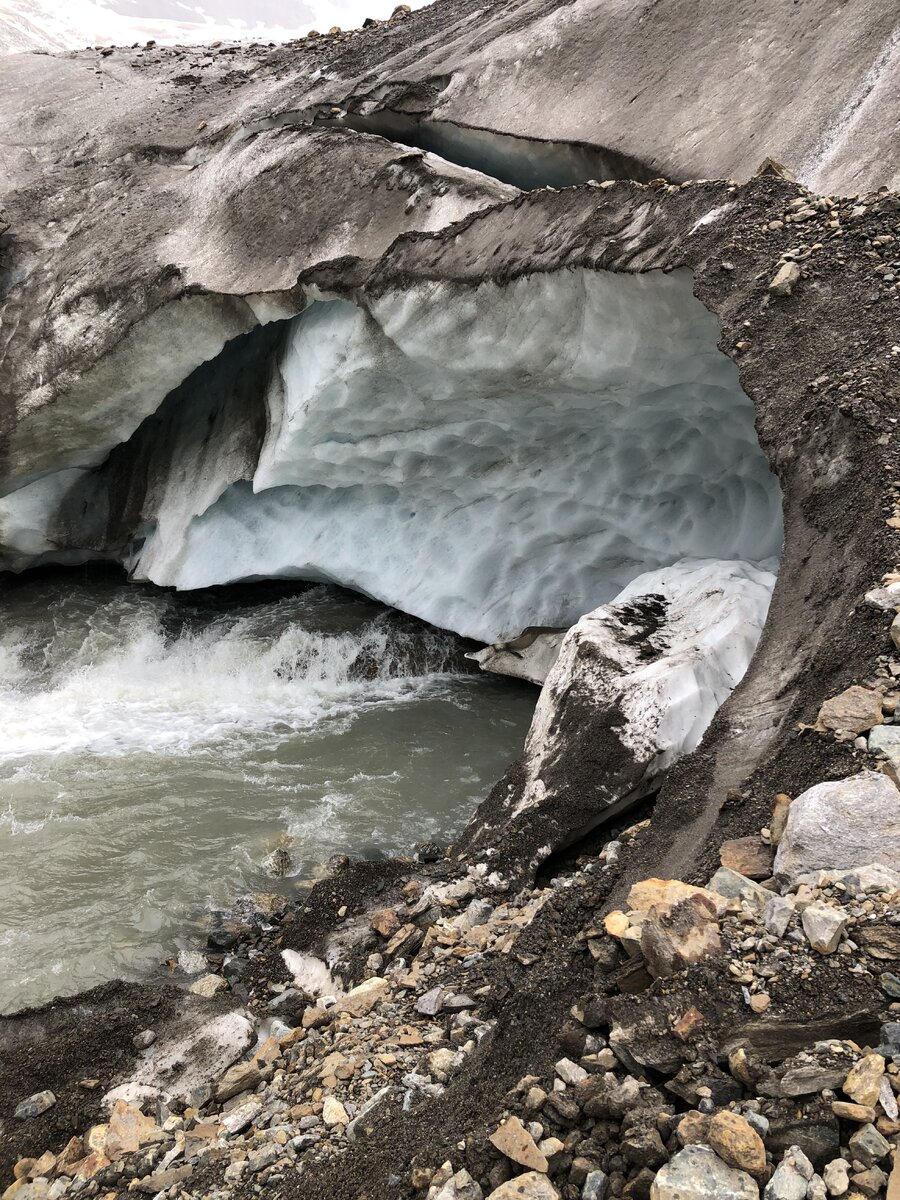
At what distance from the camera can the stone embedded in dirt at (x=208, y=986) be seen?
4453 mm

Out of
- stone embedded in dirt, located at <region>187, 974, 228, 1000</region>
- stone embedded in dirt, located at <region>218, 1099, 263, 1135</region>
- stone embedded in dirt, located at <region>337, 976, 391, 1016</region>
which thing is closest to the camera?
stone embedded in dirt, located at <region>218, 1099, 263, 1135</region>

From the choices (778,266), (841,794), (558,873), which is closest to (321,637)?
(558,873)

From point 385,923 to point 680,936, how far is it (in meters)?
2.29

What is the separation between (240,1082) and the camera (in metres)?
3.54

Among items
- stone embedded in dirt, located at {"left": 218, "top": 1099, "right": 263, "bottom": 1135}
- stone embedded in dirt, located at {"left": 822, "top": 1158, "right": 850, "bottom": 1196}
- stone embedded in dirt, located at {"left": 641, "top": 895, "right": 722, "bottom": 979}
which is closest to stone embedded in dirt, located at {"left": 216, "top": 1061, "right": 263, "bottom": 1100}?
stone embedded in dirt, located at {"left": 218, "top": 1099, "right": 263, "bottom": 1135}

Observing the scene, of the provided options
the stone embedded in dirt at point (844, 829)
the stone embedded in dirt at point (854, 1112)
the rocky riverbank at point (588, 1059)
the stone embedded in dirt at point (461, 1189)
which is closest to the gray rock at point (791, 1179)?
the rocky riverbank at point (588, 1059)

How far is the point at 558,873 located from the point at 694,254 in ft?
11.2

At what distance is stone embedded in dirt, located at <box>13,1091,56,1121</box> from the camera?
147 inches

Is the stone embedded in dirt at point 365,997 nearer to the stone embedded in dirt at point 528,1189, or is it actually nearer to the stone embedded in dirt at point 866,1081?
the stone embedded in dirt at point 528,1189

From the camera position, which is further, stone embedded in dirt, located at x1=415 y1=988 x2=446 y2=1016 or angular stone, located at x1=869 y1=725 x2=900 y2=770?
stone embedded in dirt, located at x1=415 y1=988 x2=446 y2=1016

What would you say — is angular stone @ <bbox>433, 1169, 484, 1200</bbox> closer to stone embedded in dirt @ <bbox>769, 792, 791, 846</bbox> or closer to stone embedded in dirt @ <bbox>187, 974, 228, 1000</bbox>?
stone embedded in dirt @ <bbox>769, 792, 791, 846</bbox>

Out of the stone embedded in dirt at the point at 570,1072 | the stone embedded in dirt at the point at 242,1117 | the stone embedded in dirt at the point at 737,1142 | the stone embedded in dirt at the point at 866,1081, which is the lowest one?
the stone embedded in dirt at the point at 242,1117

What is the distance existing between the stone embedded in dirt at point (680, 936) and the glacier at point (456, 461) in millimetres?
3784

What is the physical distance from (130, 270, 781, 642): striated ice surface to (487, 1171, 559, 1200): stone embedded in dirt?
4533 mm
